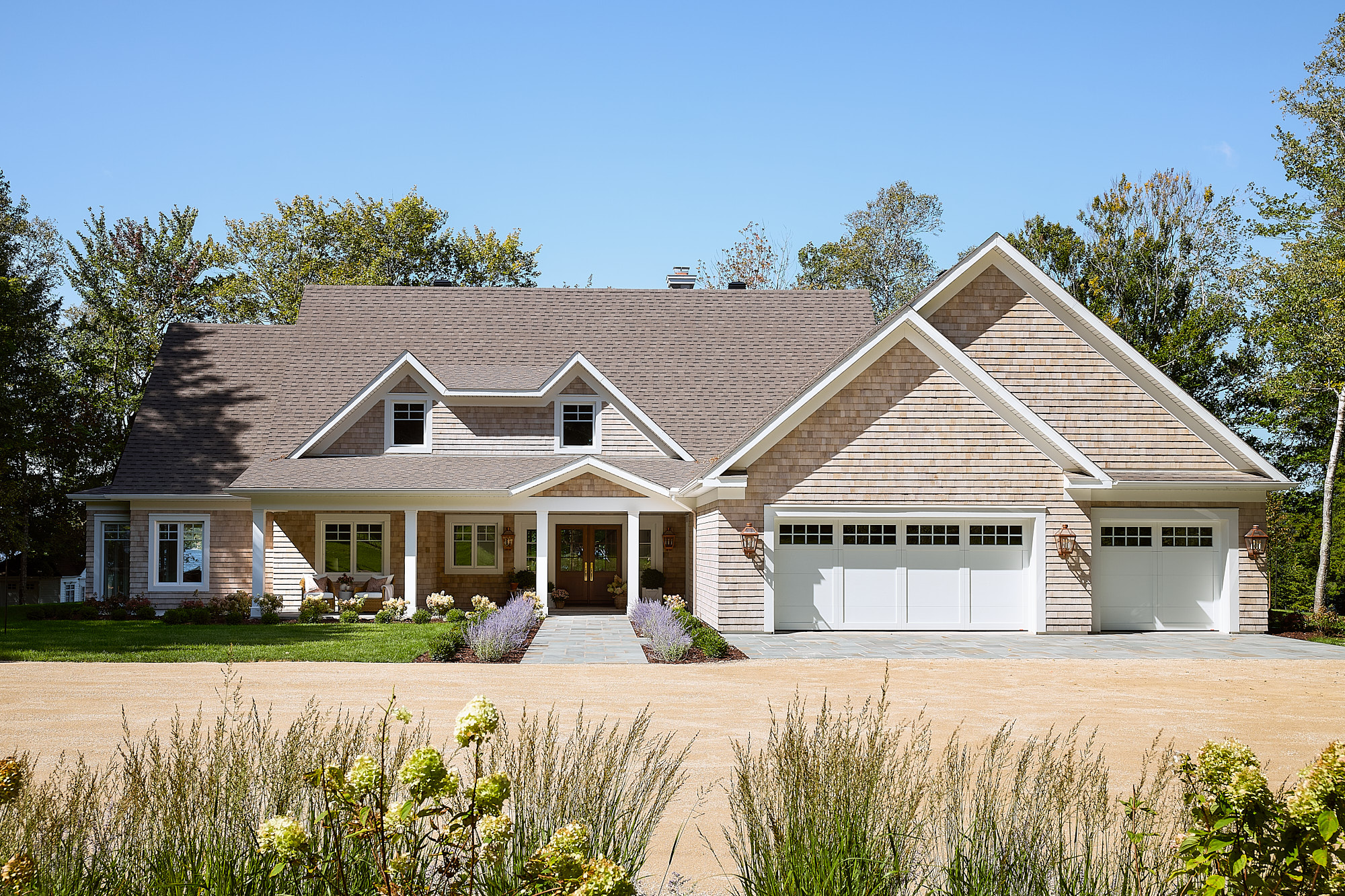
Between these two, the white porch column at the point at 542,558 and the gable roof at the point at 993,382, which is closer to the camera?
the gable roof at the point at 993,382

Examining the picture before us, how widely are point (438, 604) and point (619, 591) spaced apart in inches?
184

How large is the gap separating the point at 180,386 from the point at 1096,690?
23676 millimetres

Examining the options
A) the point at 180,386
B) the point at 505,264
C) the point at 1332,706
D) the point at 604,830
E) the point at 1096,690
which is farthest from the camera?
the point at 505,264

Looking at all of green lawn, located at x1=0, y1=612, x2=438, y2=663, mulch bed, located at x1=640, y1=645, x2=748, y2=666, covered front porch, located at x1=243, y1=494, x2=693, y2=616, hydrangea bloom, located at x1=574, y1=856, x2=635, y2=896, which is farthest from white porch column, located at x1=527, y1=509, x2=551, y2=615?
hydrangea bloom, located at x1=574, y1=856, x2=635, y2=896

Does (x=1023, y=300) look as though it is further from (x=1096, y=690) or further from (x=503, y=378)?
(x=503, y=378)

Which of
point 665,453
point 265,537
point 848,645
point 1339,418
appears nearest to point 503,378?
point 665,453

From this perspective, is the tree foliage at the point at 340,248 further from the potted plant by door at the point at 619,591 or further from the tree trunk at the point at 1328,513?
the tree trunk at the point at 1328,513

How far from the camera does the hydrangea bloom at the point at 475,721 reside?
3.44 meters

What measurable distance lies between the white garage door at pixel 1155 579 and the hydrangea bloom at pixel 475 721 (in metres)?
18.1

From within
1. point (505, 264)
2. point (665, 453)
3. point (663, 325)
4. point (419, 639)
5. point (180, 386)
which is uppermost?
point (505, 264)

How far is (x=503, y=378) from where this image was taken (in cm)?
2528

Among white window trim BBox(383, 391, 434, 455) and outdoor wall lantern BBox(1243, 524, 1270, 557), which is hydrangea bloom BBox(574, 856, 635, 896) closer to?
outdoor wall lantern BBox(1243, 524, 1270, 557)

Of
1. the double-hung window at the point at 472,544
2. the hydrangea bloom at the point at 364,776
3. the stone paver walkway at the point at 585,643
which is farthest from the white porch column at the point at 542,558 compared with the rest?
the hydrangea bloom at the point at 364,776

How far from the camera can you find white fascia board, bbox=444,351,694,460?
80.4 feet
